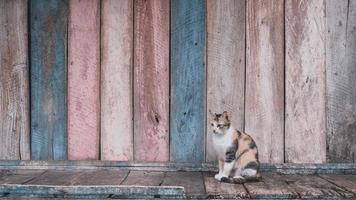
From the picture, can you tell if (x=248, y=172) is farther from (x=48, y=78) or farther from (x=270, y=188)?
(x=48, y=78)

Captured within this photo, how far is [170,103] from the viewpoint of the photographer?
2.48 m

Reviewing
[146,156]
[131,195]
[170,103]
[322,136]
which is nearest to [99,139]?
[146,156]

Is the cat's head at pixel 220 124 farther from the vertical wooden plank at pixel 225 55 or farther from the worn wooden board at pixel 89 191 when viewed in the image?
the worn wooden board at pixel 89 191

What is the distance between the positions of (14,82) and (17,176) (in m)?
0.52

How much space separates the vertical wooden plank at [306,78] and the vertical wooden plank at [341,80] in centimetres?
4

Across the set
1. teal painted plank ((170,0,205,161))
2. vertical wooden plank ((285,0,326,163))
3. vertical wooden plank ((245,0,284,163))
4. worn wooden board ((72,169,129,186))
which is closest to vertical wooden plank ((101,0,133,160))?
worn wooden board ((72,169,129,186))

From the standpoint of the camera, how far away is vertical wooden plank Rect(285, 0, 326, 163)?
246 centimetres

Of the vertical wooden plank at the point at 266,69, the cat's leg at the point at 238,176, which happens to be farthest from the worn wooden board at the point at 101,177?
the vertical wooden plank at the point at 266,69

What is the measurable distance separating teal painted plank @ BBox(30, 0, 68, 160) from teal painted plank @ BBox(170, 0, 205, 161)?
58cm

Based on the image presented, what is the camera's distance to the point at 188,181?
215cm

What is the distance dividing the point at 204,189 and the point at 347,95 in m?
0.99

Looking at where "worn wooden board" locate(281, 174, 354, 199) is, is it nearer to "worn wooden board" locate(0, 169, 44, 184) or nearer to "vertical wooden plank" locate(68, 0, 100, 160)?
"vertical wooden plank" locate(68, 0, 100, 160)

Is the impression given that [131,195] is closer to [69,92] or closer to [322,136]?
[69,92]

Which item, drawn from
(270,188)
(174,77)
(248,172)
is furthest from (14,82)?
(270,188)
